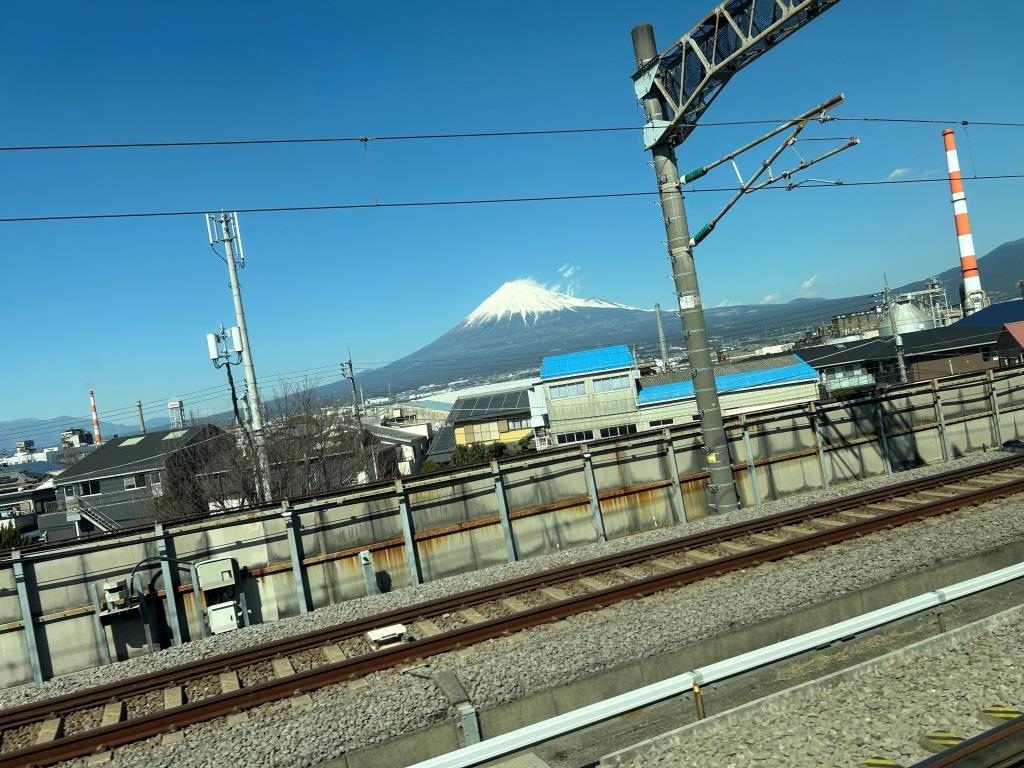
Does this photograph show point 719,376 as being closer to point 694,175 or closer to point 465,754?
point 694,175

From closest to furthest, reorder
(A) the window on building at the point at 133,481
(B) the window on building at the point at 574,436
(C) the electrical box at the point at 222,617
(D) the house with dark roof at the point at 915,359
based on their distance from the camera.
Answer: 1. (C) the electrical box at the point at 222,617
2. (A) the window on building at the point at 133,481
3. (B) the window on building at the point at 574,436
4. (D) the house with dark roof at the point at 915,359

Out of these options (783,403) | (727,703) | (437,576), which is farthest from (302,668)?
(783,403)

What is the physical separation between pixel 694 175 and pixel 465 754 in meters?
10.5

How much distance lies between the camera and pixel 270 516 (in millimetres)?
11133

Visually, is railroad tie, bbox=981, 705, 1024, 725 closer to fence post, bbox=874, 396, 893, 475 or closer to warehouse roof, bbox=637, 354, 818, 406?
fence post, bbox=874, 396, 893, 475

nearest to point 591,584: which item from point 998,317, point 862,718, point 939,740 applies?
point 862,718

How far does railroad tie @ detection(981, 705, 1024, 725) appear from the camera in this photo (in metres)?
4.96

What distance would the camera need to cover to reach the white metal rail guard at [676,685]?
4.67 metres

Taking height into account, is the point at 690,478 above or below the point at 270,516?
below

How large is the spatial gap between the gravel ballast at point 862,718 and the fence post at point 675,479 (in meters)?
7.66

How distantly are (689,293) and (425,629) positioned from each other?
25.8 ft

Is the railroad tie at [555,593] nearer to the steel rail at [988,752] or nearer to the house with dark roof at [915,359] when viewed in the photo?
the steel rail at [988,752]

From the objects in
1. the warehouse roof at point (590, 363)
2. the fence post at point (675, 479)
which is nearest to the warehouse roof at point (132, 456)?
the warehouse roof at point (590, 363)

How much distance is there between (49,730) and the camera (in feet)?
24.5
